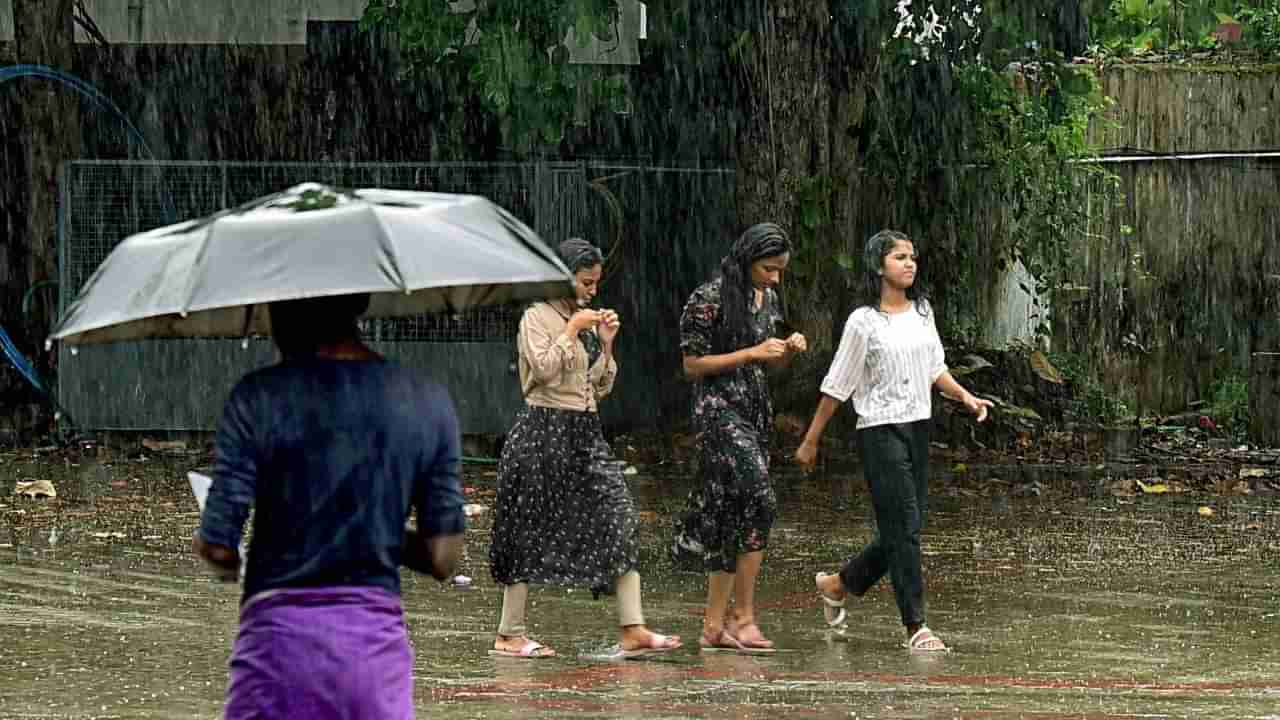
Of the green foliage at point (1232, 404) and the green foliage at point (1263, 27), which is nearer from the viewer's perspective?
the green foliage at point (1232, 404)

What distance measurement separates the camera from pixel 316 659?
488 cm

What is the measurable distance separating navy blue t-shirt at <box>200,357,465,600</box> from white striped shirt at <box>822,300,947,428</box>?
207 inches

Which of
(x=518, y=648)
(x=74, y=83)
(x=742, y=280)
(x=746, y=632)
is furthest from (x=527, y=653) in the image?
(x=74, y=83)

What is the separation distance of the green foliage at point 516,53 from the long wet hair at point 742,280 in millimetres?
6958

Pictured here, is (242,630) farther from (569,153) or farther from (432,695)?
(569,153)

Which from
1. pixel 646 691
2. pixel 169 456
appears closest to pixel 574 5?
pixel 169 456

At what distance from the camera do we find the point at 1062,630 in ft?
34.9

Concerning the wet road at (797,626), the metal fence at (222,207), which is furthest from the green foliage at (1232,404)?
the metal fence at (222,207)

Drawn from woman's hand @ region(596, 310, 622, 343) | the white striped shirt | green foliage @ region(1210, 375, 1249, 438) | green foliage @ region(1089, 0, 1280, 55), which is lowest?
green foliage @ region(1210, 375, 1249, 438)

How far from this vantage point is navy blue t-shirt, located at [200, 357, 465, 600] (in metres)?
4.93

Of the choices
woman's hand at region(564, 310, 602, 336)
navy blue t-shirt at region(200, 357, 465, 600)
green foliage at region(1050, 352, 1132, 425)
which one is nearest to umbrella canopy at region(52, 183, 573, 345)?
navy blue t-shirt at region(200, 357, 465, 600)

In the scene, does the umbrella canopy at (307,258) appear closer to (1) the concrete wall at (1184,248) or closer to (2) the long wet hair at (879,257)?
(2) the long wet hair at (879,257)

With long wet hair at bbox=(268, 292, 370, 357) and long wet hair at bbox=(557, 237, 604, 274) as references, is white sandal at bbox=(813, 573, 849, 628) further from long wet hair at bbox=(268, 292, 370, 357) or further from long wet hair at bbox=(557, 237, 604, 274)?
long wet hair at bbox=(268, 292, 370, 357)

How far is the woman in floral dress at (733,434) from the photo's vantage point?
10070 mm
